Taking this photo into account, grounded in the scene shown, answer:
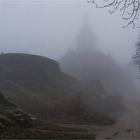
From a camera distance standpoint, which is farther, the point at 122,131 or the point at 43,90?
the point at 43,90

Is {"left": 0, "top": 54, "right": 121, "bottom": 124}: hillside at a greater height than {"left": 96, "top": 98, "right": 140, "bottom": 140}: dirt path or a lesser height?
greater

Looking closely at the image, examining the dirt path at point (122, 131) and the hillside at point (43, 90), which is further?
the hillside at point (43, 90)

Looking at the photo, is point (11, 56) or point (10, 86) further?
point (11, 56)

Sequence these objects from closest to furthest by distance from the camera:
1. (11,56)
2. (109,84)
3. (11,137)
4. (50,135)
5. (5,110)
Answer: (11,137) → (50,135) → (5,110) → (11,56) → (109,84)

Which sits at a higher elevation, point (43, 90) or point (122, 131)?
point (43, 90)

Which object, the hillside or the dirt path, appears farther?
the hillside

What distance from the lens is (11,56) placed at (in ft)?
184

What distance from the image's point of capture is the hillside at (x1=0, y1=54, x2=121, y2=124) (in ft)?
117

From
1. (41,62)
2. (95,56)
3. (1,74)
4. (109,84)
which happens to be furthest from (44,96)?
(95,56)

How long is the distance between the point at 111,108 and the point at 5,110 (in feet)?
94.2

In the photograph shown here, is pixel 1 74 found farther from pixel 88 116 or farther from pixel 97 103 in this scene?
pixel 88 116

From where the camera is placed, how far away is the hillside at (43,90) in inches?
1404

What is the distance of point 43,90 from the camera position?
47.8m

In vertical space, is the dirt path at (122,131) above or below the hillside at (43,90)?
below
